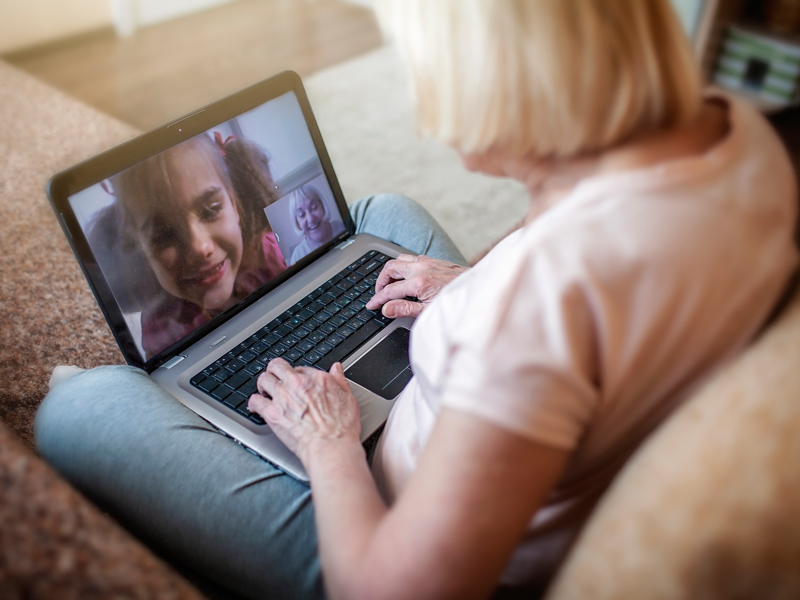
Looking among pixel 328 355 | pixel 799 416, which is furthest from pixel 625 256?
pixel 328 355

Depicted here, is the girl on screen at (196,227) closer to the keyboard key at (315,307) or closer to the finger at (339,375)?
the keyboard key at (315,307)

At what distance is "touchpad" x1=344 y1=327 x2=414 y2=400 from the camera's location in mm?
910

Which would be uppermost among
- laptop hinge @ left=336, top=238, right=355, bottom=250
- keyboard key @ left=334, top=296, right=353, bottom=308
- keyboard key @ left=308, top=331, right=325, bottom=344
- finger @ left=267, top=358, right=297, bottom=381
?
laptop hinge @ left=336, top=238, right=355, bottom=250

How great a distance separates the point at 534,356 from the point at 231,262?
24.6 inches

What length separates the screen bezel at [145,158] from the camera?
79 cm

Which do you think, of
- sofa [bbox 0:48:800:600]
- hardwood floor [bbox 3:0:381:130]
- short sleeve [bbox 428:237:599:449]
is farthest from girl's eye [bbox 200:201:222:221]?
hardwood floor [bbox 3:0:381:130]

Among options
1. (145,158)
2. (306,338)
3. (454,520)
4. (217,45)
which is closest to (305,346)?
(306,338)

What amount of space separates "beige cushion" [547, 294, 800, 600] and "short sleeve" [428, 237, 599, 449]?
2.7 inches

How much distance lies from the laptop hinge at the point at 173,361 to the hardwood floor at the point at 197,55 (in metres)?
1.73

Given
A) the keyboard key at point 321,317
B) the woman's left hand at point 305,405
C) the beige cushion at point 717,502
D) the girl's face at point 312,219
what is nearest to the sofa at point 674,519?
the beige cushion at point 717,502

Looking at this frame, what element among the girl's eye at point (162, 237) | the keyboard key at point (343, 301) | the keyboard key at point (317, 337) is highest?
the girl's eye at point (162, 237)

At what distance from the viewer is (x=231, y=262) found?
0.98 metres

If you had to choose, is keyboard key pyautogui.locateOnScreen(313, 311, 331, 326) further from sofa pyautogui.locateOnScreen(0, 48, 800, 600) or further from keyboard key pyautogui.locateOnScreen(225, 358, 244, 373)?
sofa pyautogui.locateOnScreen(0, 48, 800, 600)

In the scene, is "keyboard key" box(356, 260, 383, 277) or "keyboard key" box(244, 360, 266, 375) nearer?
"keyboard key" box(244, 360, 266, 375)
